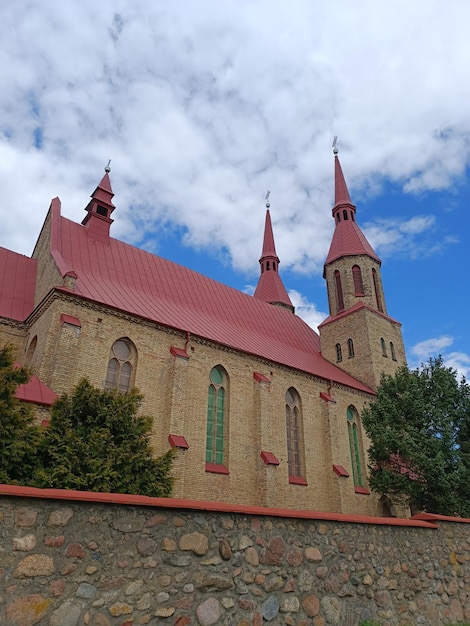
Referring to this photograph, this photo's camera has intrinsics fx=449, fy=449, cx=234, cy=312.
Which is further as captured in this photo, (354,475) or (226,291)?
(226,291)

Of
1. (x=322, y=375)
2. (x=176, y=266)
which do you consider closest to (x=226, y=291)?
(x=176, y=266)

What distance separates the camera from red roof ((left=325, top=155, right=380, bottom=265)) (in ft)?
93.4

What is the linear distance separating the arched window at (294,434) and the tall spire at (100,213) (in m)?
11.1

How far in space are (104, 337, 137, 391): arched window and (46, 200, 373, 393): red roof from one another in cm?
124

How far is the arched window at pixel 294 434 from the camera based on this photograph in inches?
728

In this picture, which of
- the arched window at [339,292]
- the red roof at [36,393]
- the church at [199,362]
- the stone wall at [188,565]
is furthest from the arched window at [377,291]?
the stone wall at [188,565]

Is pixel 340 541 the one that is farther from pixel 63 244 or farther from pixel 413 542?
pixel 63 244

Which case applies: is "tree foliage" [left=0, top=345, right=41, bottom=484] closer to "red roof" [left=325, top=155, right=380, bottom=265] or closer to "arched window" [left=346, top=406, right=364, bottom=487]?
"arched window" [left=346, top=406, right=364, bottom=487]

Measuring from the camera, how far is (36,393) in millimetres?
11727

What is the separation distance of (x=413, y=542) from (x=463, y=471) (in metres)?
9.58

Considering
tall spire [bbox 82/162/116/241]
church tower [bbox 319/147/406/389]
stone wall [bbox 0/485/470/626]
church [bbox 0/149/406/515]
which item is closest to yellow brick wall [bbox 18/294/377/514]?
church [bbox 0/149/406/515]

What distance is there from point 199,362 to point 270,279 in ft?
61.3

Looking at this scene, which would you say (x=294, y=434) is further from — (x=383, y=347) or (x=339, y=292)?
(x=339, y=292)

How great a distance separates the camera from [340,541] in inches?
223
